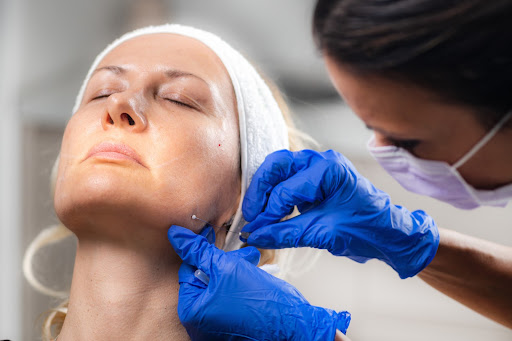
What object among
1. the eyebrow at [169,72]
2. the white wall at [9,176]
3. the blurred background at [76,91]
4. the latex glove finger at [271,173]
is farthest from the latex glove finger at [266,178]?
the white wall at [9,176]

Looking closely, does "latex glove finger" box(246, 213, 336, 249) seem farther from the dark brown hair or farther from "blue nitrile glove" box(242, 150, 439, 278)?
the dark brown hair

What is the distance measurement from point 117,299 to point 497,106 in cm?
100

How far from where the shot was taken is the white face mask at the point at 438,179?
1172 millimetres

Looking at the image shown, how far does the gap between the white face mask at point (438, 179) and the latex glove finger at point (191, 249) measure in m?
0.50

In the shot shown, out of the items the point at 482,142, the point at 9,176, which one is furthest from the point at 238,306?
the point at 9,176

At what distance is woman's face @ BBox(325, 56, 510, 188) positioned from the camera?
1061 millimetres

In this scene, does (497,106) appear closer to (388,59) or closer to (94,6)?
(388,59)

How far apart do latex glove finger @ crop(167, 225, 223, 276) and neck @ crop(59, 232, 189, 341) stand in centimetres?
5

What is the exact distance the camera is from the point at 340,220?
4.33ft

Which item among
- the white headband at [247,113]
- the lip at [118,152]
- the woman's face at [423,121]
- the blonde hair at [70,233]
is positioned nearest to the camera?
the woman's face at [423,121]

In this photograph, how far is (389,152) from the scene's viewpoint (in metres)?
1.27

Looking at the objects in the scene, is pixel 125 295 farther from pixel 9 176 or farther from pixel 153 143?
pixel 9 176

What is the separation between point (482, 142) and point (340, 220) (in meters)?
0.40

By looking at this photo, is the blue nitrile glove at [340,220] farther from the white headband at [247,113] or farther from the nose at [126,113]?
the nose at [126,113]
